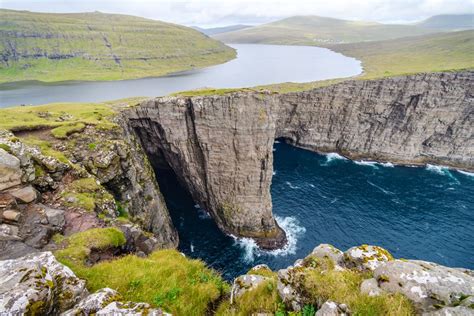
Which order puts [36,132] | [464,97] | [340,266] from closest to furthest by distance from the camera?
[340,266], [36,132], [464,97]

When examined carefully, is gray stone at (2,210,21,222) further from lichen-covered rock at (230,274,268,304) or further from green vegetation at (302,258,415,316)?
green vegetation at (302,258,415,316)

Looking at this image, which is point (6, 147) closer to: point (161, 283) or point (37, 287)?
point (37, 287)

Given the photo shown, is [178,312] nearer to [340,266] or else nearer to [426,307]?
[340,266]

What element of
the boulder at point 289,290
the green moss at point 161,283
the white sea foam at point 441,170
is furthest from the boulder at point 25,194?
the white sea foam at point 441,170

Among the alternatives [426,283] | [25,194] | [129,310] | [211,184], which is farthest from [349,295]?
[211,184]

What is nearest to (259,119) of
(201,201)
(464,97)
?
(201,201)

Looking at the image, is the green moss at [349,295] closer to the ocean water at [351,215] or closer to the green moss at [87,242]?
the green moss at [87,242]
